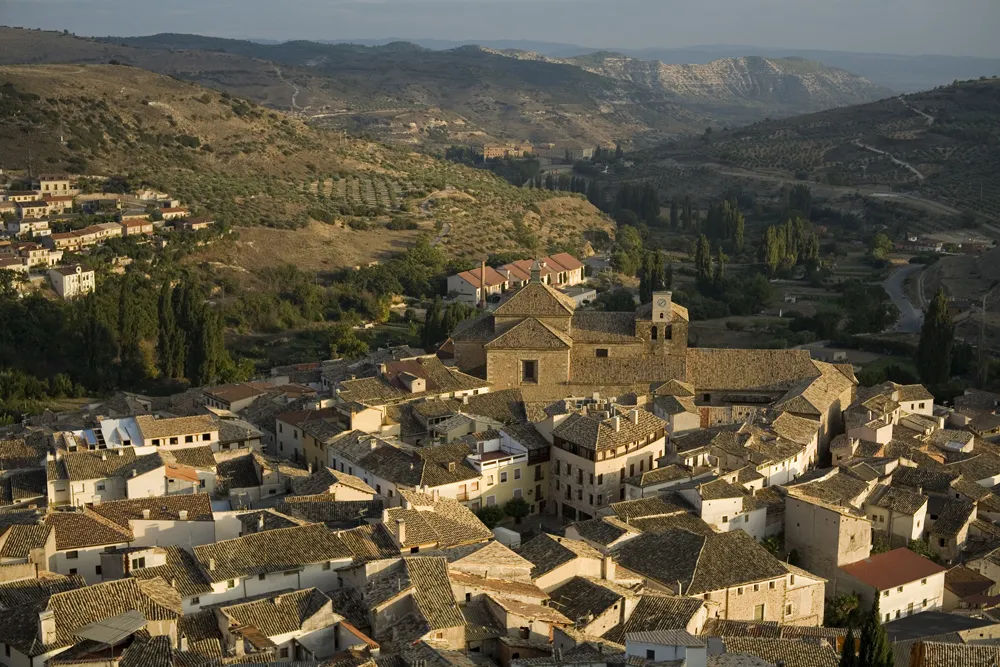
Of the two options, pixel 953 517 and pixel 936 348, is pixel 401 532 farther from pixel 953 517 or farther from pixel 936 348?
pixel 936 348

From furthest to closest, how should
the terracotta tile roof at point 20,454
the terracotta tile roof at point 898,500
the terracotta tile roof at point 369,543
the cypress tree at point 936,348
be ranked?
the cypress tree at point 936,348
the terracotta tile roof at point 20,454
the terracotta tile roof at point 898,500
the terracotta tile roof at point 369,543

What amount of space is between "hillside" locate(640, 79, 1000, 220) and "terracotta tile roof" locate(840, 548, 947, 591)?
71132 mm

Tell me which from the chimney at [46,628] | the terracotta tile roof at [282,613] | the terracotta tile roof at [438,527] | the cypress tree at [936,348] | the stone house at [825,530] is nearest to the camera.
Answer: the chimney at [46,628]

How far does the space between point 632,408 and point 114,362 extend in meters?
23.7

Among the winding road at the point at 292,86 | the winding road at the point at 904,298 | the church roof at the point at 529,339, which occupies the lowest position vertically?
the winding road at the point at 904,298

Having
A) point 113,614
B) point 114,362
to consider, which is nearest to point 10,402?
point 114,362

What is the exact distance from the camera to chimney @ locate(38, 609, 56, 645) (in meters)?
19.9

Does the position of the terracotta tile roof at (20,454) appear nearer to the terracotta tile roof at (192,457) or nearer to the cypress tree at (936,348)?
the terracotta tile roof at (192,457)

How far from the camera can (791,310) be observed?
64.1 meters

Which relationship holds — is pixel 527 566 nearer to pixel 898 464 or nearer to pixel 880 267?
pixel 898 464

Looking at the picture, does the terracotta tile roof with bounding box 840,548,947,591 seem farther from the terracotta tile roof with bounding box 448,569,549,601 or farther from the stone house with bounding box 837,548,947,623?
the terracotta tile roof with bounding box 448,569,549,601

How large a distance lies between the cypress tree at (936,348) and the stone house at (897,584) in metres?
18.7

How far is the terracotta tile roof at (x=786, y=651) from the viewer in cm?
2184

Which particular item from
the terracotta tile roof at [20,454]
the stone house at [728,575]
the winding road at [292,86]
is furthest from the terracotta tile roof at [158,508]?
the winding road at [292,86]
